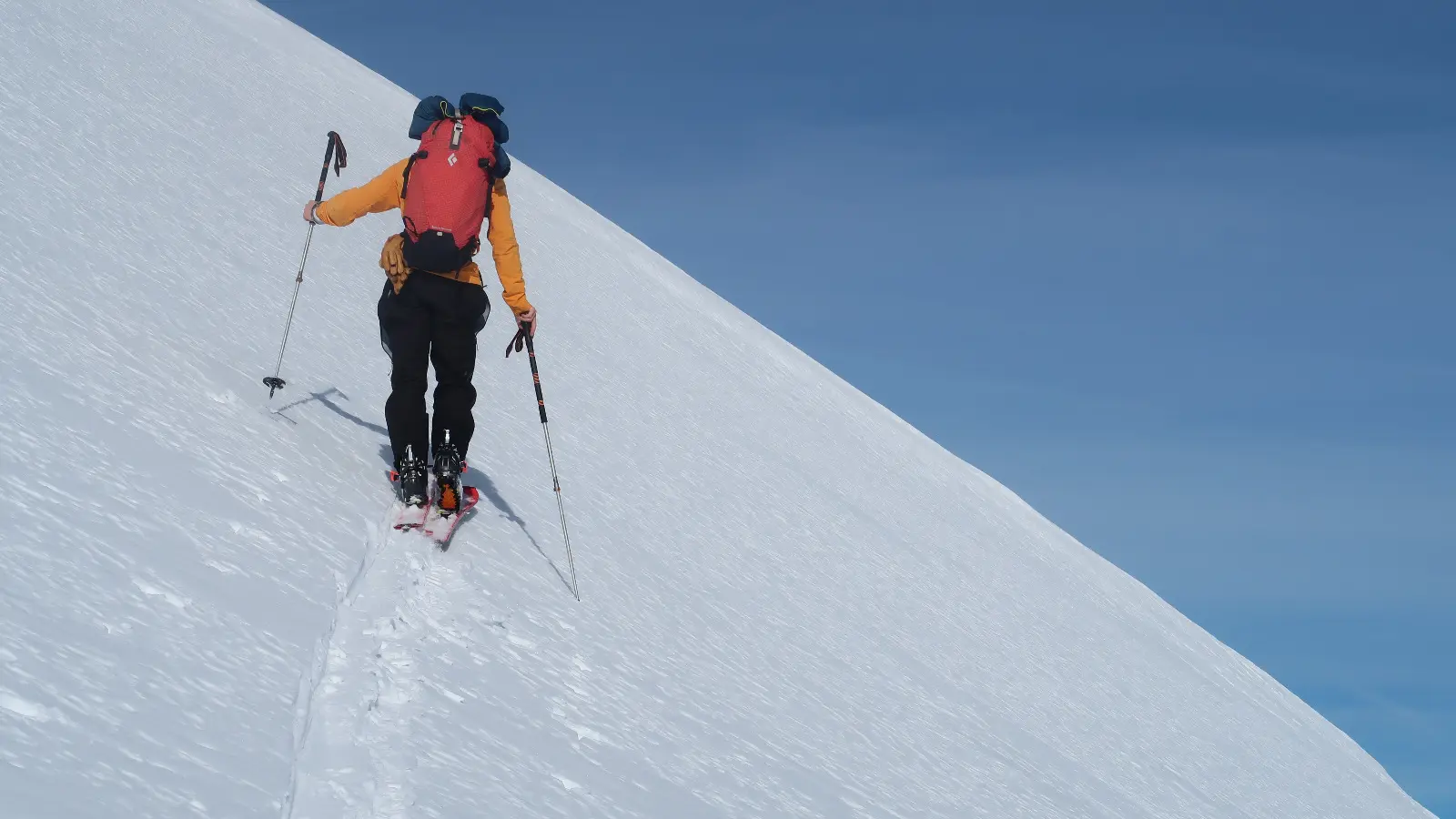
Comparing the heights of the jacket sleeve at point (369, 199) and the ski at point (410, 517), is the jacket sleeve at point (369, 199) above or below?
above

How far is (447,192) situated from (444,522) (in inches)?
55.0

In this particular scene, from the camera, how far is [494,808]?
11.0 ft

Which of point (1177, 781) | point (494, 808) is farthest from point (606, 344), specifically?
point (494, 808)

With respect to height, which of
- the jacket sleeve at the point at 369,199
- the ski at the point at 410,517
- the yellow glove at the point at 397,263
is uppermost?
the jacket sleeve at the point at 369,199

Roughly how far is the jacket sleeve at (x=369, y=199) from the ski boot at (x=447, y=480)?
1076 millimetres

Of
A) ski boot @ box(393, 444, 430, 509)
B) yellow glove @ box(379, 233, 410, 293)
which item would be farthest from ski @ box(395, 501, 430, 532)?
yellow glove @ box(379, 233, 410, 293)

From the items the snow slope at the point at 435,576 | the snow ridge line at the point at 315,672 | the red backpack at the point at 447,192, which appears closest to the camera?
the snow ridge line at the point at 315,672

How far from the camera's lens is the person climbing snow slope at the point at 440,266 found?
5.15 metres

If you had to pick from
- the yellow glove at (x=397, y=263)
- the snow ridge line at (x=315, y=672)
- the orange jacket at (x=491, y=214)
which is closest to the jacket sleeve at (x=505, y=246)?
the orange jacket at (x=491, y=214)

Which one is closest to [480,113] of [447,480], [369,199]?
[369,199]

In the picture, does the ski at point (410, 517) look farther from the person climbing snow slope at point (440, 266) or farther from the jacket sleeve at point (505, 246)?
the jacket sleeve at point (505, 246)

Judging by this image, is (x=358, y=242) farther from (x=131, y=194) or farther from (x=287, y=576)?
(x=287, y=576)

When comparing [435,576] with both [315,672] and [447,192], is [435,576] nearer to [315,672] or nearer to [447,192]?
[315,672]

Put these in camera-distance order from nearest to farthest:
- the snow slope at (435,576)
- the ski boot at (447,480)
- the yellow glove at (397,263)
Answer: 1. the snow slope at (435,576)
2. the yellow glove at (397,263)
3. the ski boot at (447,480)
